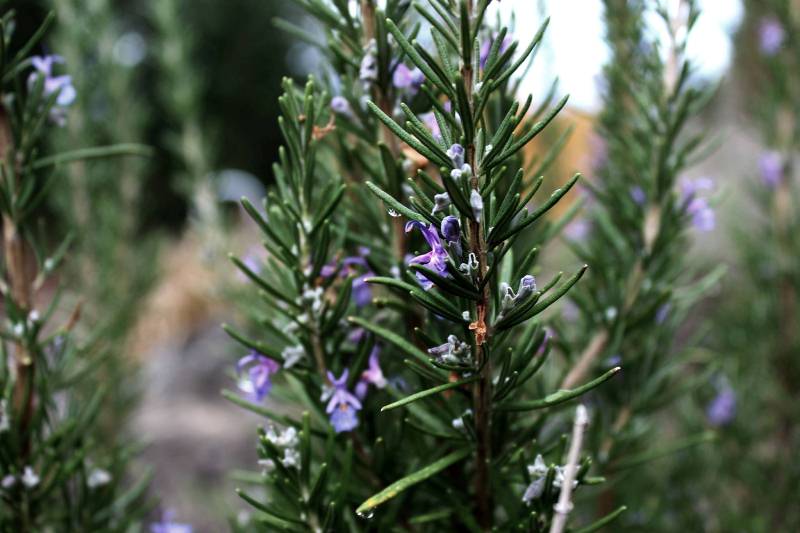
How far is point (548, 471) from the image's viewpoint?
26.3 inches

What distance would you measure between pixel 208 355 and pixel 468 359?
15.3 ft

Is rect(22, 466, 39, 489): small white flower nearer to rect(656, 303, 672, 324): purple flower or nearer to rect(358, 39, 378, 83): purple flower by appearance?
rect(358, 39, 378, 83): purple flower

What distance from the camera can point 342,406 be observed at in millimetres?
748

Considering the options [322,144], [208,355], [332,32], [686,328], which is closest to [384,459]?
[322,144]

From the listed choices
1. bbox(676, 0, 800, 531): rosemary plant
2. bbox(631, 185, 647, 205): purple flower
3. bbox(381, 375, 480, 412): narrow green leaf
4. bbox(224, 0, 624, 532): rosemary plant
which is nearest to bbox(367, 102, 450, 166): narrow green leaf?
bbox(224, 0, 624, 532): rosemary plant

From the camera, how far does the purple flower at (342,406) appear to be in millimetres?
736

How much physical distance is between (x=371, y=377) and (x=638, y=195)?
654mm

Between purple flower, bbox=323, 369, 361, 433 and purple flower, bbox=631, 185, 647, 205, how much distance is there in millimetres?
600

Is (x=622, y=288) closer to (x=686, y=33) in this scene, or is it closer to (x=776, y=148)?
(x=686, y=33)

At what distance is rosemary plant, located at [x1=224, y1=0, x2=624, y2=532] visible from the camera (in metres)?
0.59

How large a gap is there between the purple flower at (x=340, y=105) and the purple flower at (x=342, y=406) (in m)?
0.31

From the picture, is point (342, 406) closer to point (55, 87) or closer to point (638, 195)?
point (55, 87)

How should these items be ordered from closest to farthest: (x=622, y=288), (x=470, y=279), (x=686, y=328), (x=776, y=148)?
(x=470, y=279) < (x=622, y=288) < (x=776, y=148) < (x=686, y=328)

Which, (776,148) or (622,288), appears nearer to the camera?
(622,288)
